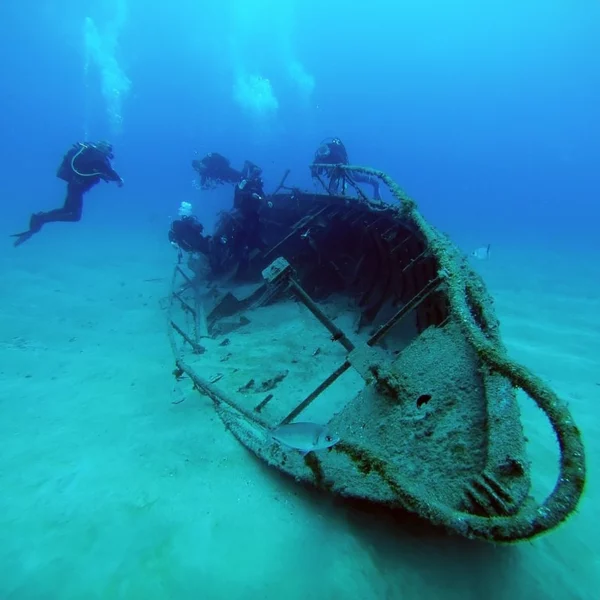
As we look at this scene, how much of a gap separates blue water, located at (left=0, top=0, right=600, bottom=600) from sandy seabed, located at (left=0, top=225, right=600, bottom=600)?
11524 centimetres

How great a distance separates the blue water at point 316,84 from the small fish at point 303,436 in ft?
386

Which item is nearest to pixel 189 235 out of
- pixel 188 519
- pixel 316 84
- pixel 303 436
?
pixel 188 519

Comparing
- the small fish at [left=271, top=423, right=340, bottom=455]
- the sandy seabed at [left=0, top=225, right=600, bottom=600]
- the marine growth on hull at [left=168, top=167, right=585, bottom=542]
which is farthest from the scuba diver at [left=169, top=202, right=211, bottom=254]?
the small fish at [left=271, top=423, right=340, bottom=455]

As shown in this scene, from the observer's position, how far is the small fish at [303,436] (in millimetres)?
1790

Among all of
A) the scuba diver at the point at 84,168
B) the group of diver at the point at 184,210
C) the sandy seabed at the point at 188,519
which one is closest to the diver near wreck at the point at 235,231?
the group of diver at the point at 184,210

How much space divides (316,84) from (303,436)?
548ft

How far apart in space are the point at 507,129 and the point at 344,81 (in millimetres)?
69836

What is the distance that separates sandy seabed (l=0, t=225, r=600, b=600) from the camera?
2.23m

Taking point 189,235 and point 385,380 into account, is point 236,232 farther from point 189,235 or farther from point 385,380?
point 385,380

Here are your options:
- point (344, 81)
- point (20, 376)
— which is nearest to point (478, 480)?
point (20, 376)

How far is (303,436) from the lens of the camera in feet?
6.20

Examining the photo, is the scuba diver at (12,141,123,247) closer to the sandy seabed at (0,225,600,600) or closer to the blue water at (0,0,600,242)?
the sandy seabed at (0,225,600,600)

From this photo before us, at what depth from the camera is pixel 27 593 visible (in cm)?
227

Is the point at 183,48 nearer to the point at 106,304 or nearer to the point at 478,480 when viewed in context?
the point at 106,304
